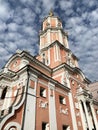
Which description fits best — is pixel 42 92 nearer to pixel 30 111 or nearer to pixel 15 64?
pixel 30 111

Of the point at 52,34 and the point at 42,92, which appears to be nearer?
the point at 42,92

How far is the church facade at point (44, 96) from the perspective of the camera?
12.9m

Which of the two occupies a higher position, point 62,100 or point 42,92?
point 42,92

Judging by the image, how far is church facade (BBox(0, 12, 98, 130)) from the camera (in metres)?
12.9

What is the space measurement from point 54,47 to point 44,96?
566 inches

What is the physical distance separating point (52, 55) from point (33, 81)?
42.9 ft

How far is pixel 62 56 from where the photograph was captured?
2811 centimetres

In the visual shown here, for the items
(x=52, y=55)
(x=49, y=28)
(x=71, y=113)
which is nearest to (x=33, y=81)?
(x=71, y=113)

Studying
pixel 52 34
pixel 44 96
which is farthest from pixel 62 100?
pixel 52 34

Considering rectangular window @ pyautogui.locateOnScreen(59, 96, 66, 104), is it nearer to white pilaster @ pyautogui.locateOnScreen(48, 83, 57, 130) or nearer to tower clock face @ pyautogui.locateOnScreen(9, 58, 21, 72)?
white pilaster @ pyautogui.locateOnScreen(48, 83, 57, 130)

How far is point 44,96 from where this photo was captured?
16.4 meters

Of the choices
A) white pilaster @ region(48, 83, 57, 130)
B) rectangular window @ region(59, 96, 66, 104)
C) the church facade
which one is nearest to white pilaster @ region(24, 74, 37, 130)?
the church facade

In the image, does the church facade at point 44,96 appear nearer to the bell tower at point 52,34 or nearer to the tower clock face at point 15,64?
the tower clock face at point 15,64

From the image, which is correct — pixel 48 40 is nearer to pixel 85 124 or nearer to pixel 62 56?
pixel 62 56
